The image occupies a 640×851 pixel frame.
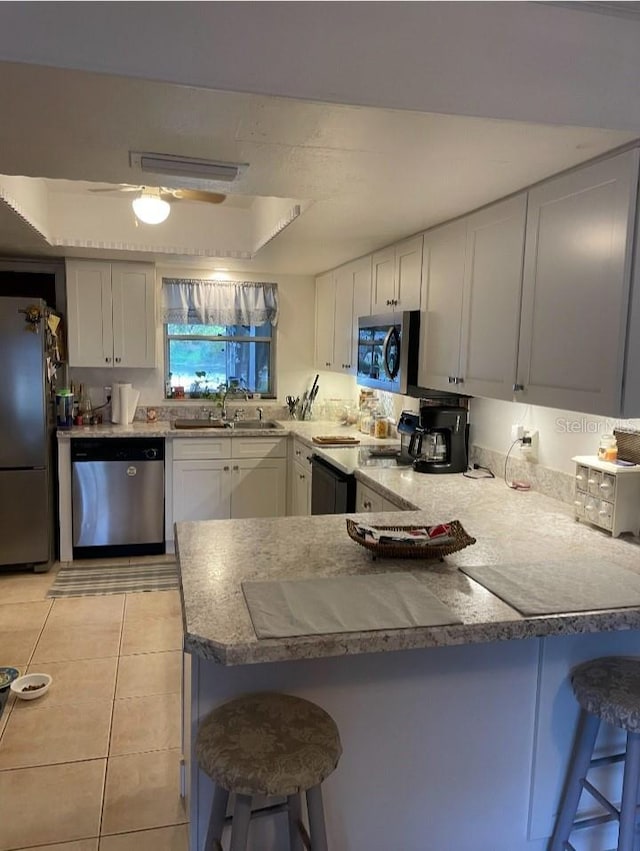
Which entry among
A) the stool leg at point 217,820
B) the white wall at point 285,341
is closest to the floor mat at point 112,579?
the white wall at point 285,341

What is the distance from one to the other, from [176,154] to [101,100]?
0.38 meters

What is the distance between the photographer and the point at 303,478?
14.2ft

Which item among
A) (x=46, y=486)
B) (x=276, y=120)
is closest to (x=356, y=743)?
(x=276, y=120)

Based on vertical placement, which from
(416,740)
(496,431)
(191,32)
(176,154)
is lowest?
(416,740)

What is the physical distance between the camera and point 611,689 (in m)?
1.64

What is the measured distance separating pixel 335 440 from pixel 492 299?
179cm

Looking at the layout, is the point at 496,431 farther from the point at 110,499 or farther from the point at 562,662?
the point at 110,499

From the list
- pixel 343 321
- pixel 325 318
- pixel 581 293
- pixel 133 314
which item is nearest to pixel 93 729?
pixel 581 293

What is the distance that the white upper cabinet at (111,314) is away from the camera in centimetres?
461

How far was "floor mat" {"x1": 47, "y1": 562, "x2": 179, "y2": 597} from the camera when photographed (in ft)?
13.1

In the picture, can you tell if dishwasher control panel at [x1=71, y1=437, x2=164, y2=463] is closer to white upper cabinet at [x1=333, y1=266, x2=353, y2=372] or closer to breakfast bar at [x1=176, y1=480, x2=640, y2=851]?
white upper cabinet at [x1=333, y1=266, x2=353, y2=372]

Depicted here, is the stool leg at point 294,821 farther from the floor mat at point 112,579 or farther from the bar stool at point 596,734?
the floor mat at point 112,579

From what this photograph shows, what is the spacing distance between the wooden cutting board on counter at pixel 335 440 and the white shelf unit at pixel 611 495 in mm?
1876

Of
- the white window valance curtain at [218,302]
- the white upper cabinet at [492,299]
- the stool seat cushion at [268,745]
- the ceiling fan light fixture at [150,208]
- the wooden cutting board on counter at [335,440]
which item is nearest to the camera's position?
the stool seat cushion at [268,745]
